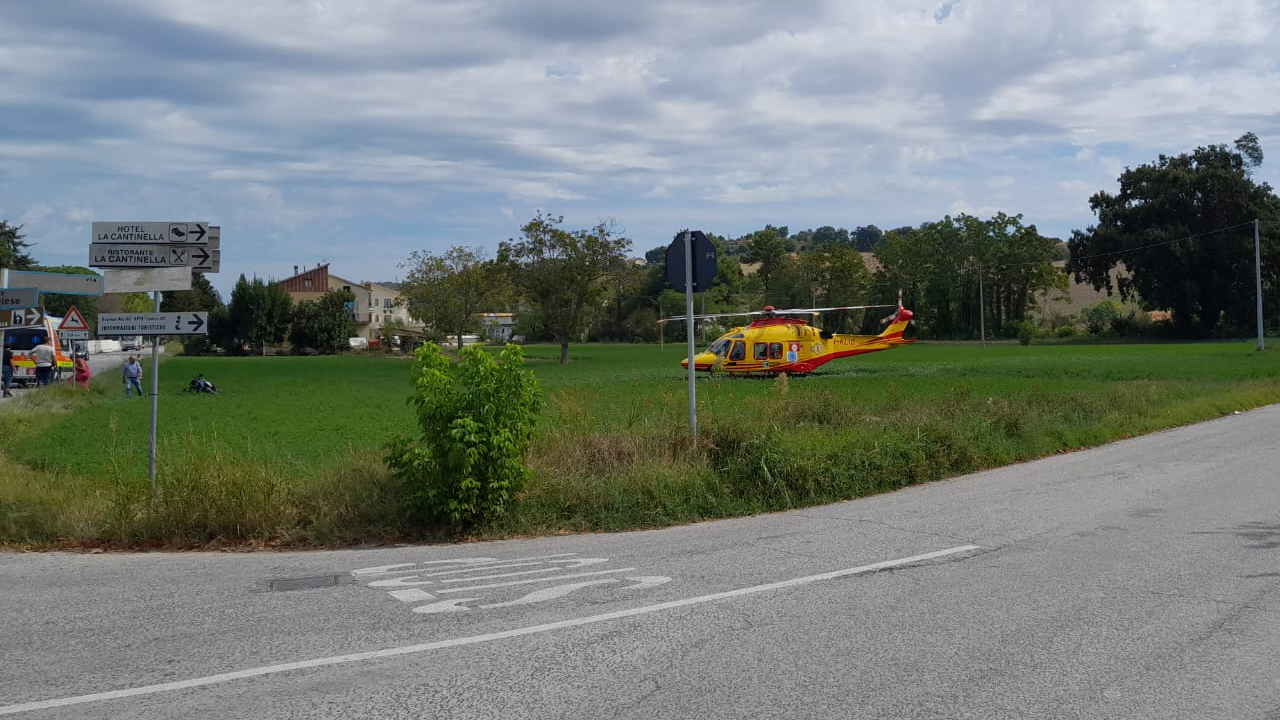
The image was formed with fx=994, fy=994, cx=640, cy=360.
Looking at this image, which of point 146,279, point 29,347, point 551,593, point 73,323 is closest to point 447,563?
point 551,593

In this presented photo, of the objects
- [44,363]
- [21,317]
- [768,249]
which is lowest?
[44,363]

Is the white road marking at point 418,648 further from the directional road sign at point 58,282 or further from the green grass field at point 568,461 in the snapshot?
the directional road sign at point 58,282

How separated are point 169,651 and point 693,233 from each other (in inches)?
333

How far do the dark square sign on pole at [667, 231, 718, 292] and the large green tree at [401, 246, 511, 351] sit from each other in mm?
64401

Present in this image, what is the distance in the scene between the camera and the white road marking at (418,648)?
500cm

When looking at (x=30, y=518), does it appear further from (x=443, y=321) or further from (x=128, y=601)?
(x=443, y=321)

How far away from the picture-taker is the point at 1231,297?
80938 millimetres

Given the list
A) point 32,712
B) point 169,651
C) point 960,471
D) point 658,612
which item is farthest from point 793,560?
point 960,471

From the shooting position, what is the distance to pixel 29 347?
1601 inches

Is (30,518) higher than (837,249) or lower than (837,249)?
lower

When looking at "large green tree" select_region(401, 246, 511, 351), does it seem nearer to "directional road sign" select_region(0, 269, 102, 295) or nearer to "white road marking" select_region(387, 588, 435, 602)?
"directional road sign" select_region(0, 269, 102, 295)

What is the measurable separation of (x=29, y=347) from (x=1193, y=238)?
81096 mm

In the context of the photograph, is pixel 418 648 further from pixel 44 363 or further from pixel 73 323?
pixel 44 363

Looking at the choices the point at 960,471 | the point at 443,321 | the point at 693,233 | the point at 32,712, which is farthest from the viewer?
the point at 443,321
